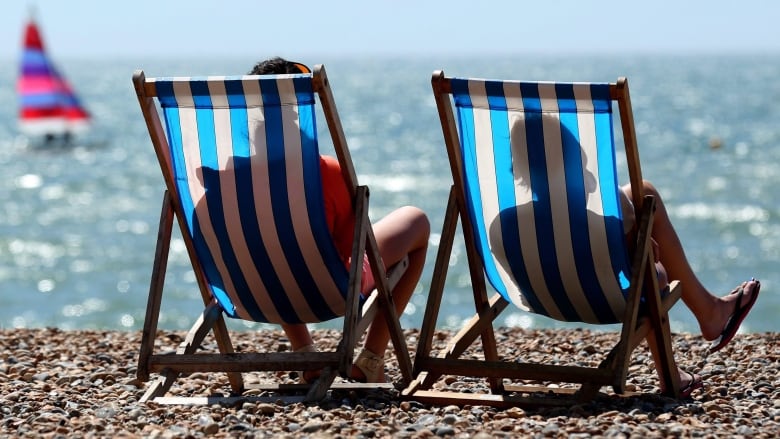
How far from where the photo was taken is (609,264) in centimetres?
373

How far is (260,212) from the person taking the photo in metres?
3.84

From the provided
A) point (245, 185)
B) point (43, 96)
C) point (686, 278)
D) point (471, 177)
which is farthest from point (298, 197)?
point (43, 96)

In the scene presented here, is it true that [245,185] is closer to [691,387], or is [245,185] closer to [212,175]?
[212,175]

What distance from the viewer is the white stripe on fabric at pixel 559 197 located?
3.66 m

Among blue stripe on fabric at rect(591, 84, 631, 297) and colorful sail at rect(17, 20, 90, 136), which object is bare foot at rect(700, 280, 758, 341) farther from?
colorful sail at rect(17, 20, 90, 136)

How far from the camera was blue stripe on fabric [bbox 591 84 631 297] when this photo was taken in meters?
3.57

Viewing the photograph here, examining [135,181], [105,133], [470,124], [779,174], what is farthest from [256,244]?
[105,133]

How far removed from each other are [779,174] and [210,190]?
21.2 metres

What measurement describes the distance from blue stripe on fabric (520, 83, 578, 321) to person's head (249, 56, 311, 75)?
740 millimetres

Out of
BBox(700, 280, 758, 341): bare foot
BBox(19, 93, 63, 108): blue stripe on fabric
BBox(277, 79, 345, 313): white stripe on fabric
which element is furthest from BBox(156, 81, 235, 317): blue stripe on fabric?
BBox(19, 93, 63, 108): blue stripe on fabric

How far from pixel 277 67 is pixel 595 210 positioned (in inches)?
42.7

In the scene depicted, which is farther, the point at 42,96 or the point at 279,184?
the point at 42,96

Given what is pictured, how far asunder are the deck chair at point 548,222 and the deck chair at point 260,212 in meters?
0.29

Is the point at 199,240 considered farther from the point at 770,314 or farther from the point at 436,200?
the point at 436,200
